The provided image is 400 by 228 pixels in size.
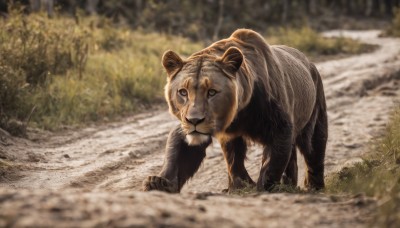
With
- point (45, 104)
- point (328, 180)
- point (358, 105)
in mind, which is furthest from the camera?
point (358, 105)

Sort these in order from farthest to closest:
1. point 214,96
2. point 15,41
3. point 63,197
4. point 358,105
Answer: point 358,105
point 15,41
point 214,96
point 63,197

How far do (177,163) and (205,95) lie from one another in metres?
0.67

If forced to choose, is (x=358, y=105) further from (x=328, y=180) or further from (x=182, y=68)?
(x=182, y=68)

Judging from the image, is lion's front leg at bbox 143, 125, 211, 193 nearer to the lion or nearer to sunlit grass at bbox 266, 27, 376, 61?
the lion

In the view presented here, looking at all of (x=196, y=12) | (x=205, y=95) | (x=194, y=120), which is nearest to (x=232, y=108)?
(x=205, y=95)

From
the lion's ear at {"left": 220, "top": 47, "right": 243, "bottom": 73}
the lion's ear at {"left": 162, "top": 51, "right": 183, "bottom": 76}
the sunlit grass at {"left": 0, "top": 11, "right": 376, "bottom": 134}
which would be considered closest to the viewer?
the lion's ear at {"left": 220, "top": 47, "right": 243, "bottom": 73}

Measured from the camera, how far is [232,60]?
4980 mm

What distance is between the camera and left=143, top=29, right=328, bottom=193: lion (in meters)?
4.85

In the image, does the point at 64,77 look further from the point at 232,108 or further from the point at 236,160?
the point at 232,108

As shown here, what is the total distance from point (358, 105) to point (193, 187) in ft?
17.2

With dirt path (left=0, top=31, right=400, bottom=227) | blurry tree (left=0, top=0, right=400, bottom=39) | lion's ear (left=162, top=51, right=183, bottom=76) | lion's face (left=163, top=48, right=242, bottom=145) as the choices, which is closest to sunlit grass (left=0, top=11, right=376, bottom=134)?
dirt path (left=0, top=31, right=400, bottom=227)

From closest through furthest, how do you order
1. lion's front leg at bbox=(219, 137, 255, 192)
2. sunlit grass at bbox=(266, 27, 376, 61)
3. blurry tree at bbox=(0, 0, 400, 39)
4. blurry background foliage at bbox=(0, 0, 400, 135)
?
lion's front leg at bbox=(219, 137, 255, 192) < blurry background foliage at bbox=(0, 0, 400, 135) < sunlit grass at bbox=(266, 27, 376, 61) < blurry tree at bbox=(0, 0, 400, 39)

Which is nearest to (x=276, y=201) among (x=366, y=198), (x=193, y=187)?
(x=366, y=198)

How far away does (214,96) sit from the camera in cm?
486
